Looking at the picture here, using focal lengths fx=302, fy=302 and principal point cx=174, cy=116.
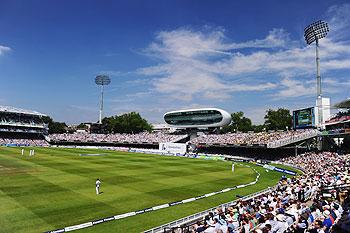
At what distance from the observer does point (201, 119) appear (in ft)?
276

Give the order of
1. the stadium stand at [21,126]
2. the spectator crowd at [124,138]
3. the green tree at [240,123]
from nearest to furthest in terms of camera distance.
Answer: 1. the spectator crowd at [124,138]
2. the stadium stand at [21,126]
3. the green tree at [240,123]

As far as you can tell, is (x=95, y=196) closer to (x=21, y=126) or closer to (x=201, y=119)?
(x=201, y=119)

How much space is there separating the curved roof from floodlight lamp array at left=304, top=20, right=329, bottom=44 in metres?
31.2

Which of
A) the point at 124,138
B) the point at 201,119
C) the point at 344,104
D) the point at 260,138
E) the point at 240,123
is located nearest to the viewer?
the point at 344,104

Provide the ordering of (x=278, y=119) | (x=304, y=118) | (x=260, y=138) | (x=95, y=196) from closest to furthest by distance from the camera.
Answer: (x=95, y=196), (x=304, y=118), (x=260, y=138), (x=278, y=119)

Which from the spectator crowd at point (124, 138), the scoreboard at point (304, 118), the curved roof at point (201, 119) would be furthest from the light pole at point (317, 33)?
the spectator crowd at point (124, 138)

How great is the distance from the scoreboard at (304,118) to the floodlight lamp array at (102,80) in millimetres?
71938

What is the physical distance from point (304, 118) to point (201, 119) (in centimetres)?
3554

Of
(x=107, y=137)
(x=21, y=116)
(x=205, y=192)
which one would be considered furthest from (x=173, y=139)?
(x=205, y=192)

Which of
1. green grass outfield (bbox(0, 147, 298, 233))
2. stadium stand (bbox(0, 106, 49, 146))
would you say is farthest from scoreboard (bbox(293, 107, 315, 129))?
stadium stand (bbox(0, 106, 49, 146))

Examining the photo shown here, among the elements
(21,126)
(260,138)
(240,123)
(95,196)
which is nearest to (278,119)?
(240,123)

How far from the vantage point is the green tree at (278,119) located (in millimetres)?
101188

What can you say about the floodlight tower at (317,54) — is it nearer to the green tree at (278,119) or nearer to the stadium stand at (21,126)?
the green tree at (278,119)

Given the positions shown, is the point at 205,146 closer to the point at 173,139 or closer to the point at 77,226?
the point at 173,139
